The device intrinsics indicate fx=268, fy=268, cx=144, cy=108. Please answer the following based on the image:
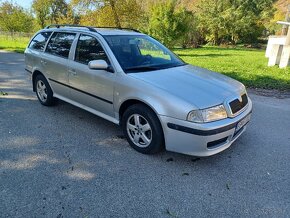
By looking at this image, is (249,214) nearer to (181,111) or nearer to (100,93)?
(181,111)

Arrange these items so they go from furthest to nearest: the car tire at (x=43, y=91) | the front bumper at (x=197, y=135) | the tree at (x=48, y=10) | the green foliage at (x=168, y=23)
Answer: the tree at (x=48, y=10)
the green foliage at (x=168, y=23)
the car tire at (x=43, y=91)
the front bumper at (x=197, y=135)

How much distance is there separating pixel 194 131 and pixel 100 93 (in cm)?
165

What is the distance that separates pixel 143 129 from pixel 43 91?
113 inches

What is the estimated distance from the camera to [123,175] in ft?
→ 10.5

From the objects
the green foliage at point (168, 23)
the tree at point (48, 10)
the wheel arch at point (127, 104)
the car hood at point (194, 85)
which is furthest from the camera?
the tree at point (48, 10)

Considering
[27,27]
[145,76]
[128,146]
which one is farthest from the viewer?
[27,27]

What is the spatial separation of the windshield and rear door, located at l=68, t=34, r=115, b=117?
0.22 meters

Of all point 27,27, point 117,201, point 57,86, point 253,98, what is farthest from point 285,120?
point 27,27

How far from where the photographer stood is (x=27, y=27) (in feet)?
149

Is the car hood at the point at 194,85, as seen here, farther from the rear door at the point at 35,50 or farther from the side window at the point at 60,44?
the rear door at the point at 35,50

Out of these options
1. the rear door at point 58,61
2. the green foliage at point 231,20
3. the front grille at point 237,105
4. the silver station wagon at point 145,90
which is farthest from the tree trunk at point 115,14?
the front grille at point 237,105

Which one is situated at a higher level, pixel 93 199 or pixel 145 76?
pixel 145 76

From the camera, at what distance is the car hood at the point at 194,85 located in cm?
325

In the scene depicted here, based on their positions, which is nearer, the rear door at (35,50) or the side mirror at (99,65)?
the side mirror at (99,65)
